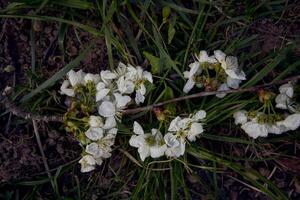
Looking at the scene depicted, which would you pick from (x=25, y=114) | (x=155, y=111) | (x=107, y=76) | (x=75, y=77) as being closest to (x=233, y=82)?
(x=155, y=111)

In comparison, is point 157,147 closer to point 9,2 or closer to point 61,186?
point 61,186

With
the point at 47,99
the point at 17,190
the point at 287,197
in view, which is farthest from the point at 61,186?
the point at 287,197

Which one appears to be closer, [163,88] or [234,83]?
[234,83]

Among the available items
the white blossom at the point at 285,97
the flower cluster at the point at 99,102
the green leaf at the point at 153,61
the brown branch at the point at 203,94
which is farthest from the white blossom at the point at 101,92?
the white blossom at the point at 285,97

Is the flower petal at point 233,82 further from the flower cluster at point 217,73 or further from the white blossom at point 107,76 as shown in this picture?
the white blossom at point 107,76

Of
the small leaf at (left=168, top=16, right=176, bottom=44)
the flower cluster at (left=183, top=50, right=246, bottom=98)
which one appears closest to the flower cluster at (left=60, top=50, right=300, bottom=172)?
the flower cluster at (left=183, top=50, right=246, bottom=98)

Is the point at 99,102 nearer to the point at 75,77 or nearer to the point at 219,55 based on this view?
the point at 75,77

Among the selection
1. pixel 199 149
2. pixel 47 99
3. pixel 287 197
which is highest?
pixel 47 99
